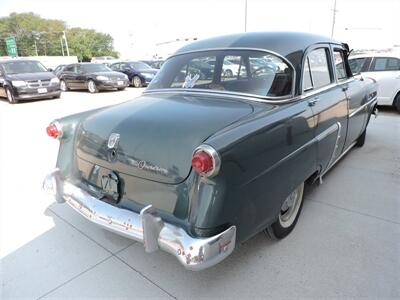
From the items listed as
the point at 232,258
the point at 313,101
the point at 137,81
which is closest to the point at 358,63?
the point at 313,101

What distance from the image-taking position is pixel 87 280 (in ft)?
7.74

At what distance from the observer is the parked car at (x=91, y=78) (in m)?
13.6

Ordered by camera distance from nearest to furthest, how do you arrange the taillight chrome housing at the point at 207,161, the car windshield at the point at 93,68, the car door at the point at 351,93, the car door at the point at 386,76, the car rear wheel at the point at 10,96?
1. the taillight chrome housing at the point at 207,161
2. the car door at the point at 351,93
3. the car door at the point at 386,76
4. the car rear wheel at the point at 10,96
5. the car windshield at the point at 93,68

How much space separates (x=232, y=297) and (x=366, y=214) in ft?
5.97

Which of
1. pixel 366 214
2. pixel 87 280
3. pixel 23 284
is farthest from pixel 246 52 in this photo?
pixel 23 284

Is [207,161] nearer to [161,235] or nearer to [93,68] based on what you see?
[161,235]

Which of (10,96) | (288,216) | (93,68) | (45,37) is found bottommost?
(10,96)

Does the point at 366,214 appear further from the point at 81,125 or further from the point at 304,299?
the point at 81,125

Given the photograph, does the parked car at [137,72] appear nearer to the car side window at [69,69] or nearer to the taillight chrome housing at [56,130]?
the car side window at [69,69]

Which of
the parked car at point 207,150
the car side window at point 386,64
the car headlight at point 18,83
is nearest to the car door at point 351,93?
the parked car at point 207,150

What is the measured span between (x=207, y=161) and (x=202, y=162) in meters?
0.03

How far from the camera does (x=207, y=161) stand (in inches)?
71.6

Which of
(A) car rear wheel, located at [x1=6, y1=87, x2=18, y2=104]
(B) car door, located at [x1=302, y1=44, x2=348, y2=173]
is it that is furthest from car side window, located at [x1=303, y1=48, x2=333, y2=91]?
(A) car rear wheel, located at [x1=6, y1=87, x2=18, y2=104]

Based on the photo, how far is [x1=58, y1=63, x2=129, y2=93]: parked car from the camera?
13.6 m
